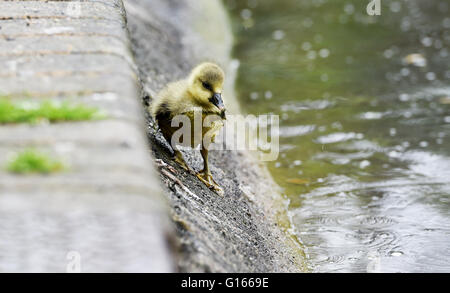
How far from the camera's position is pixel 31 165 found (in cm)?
254

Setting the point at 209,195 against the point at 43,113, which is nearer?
the point at 43,113

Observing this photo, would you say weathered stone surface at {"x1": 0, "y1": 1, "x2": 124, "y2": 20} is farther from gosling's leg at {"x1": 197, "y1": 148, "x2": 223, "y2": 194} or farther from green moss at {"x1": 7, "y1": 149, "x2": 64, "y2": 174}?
green moss at {"x1": 7, "y1": 149, "x2": 64, "y2": 174}

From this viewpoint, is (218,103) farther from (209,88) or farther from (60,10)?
(60,10)

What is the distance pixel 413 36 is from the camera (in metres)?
10.8

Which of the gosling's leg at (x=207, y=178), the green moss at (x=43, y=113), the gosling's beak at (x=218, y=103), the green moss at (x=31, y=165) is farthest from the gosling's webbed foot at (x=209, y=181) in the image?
the green moss at (x=31, y=165)

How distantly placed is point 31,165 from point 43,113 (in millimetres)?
450

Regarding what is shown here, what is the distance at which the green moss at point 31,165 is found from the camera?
2529mm

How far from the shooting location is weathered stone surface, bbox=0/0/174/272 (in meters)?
2.26

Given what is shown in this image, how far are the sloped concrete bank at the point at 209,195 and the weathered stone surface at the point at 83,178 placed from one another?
1.25ft

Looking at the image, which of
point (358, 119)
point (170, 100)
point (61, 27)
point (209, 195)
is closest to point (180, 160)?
point (209, 195)

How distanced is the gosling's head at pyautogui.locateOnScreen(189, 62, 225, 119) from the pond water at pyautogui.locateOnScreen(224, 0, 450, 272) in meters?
1.51

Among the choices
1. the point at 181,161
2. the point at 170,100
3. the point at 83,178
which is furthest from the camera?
the point at 181,161

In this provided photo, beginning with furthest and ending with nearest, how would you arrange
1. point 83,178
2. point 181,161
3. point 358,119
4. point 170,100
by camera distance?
point 358,119 → point 181,161 → point 170,100 → point 83,178

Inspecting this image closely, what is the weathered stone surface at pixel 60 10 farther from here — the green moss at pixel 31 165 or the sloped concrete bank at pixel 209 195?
the green moss at pixel 31 165
